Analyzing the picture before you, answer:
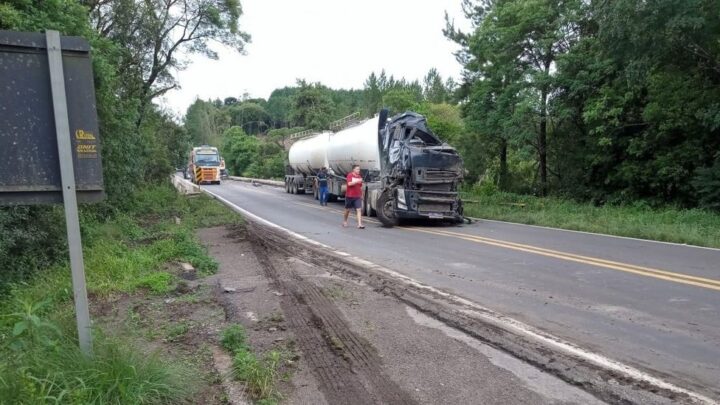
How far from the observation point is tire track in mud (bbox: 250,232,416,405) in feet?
13.5

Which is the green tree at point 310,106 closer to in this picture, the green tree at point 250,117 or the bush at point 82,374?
the green tree at point 250,117

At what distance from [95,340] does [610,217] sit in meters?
16.6

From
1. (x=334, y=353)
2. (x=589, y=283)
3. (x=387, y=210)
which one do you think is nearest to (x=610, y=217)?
(x=387, y=210)

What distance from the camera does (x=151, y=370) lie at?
397 centimetres

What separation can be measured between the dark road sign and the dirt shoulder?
89.0 inches

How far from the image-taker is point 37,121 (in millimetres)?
3789

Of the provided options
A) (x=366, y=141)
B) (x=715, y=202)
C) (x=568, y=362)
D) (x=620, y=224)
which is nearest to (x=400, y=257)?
(x=568, y=362)

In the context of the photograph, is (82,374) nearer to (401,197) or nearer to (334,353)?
(334,353)

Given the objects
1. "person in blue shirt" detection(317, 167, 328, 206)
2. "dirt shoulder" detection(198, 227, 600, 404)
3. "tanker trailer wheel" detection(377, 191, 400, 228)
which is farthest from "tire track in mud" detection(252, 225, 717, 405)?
"person in blue shirt" detection(317, 167, 328, 206)

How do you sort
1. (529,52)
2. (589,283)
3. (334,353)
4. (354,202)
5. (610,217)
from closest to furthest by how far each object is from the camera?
(334,353), (589,283), (354,202), (610,217), (529,52)

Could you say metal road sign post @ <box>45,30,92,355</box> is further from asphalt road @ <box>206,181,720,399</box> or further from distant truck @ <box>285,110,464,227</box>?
distant truck @ <box>285,110,464,227</box>

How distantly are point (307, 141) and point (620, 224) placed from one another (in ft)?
65.9

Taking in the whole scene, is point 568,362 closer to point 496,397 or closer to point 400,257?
point 496,397

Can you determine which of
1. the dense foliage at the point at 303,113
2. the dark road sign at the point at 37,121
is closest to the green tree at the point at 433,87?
the dense foliage at the point at 303,113
